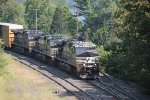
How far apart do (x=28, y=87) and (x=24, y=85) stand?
79 cm

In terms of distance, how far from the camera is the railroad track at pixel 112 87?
2731cm

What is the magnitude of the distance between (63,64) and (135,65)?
38.5 ft

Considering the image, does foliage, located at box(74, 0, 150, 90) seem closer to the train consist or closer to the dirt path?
the train consist

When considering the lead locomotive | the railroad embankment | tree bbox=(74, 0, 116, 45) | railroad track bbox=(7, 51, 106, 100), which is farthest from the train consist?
tree bbox=(74, 0, 116, 45)

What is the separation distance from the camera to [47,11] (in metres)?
130

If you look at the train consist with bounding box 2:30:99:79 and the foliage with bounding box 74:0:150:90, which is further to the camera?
the train consist with bounding box 2:30:99:79

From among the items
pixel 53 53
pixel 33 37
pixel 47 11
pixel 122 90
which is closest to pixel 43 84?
pixel 122 90

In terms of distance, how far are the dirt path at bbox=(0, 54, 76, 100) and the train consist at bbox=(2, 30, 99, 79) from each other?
2.91 metres

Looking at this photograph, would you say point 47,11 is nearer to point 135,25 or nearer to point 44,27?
point 44,27

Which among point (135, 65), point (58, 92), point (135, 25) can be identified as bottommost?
point (58, 92)

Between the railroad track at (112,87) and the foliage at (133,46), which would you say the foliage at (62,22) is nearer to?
the foliage at (133,46)

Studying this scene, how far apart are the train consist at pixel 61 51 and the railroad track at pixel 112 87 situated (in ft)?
3.87

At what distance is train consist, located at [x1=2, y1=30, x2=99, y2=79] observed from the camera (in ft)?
110

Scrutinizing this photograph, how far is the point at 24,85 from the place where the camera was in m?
30.8
